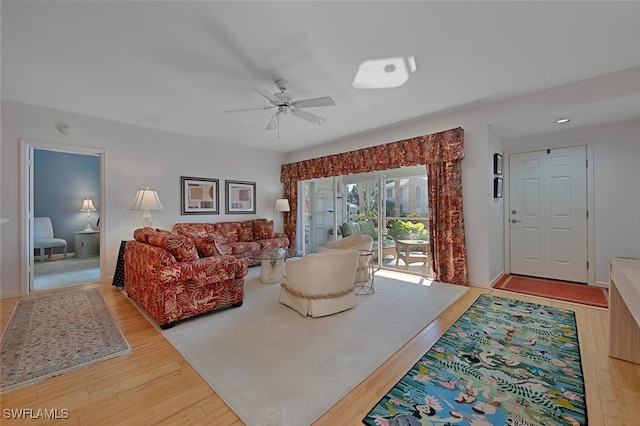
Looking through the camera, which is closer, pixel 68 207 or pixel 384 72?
pixel 384 72

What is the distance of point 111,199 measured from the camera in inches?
161

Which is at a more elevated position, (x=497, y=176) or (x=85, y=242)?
(x=497, y=176)

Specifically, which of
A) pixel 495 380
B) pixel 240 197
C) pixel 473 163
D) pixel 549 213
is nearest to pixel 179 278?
pixel 495 380

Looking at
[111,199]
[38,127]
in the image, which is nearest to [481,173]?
[111,199]

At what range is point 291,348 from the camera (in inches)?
82.7

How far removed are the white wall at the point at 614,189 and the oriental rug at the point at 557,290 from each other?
37cm

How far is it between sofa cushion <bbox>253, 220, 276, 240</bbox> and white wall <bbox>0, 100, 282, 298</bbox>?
0.51 m

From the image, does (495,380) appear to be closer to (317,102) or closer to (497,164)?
(317,102)

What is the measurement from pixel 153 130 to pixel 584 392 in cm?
599

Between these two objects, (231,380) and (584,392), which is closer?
(584,392)

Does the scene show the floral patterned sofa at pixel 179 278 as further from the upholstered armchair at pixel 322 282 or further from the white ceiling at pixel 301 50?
the white ceiling at pixel 301 50

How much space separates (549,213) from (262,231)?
5.03m

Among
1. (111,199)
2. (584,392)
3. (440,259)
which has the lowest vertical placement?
(584,392)

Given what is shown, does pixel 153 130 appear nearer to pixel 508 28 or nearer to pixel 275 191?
pixel 275 191
